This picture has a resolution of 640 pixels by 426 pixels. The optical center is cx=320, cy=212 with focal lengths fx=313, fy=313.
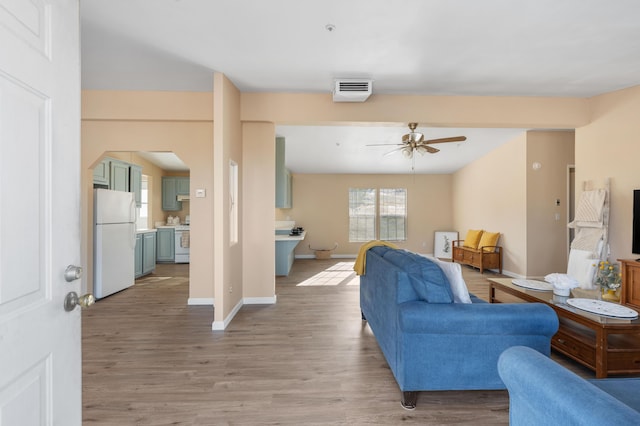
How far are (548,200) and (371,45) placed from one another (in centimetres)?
479

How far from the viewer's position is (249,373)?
2.45 meters

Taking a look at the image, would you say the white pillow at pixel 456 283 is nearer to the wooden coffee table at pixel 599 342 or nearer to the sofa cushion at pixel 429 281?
the sofa cushion at pixel 429 281

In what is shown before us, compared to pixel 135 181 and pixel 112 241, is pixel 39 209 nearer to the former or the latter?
pixel 112 241

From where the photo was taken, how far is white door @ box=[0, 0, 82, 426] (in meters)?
0.82

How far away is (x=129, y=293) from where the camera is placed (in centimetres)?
475

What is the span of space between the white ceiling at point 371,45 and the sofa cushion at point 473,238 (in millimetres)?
3625

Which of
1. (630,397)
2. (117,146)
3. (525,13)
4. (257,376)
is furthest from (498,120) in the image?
(117,146)

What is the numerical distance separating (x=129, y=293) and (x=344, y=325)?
3.41 m

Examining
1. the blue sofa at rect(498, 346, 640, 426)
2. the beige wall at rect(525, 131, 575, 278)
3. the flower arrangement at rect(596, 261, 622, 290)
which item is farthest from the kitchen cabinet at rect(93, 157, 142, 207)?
the beige wall at rect(525, 131, 575, 278)

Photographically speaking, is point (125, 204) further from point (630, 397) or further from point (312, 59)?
point (630, 397)

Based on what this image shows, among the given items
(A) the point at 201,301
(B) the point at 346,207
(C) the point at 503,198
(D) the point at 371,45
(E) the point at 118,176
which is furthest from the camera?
(B) the point at 346,207

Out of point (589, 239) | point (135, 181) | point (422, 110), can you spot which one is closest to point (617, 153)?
point (589, 239)

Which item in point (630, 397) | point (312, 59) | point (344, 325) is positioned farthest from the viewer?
point (344, 325)

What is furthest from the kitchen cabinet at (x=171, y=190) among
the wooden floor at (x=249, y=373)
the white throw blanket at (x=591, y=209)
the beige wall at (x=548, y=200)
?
the white throw blanket at (x=591, y=209)
